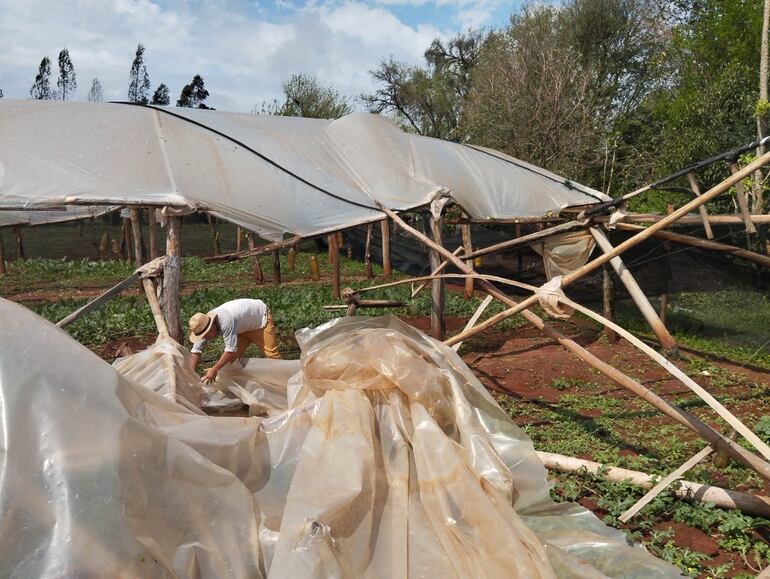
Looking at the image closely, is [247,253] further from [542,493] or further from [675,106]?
[675,106]

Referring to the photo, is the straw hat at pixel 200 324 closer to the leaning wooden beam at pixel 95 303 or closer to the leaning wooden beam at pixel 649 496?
the leaning wooden beam at pixel 95 303

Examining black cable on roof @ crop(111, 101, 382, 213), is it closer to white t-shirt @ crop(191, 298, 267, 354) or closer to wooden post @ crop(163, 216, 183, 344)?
wooden post @ crop(163, 216, 183, 344)

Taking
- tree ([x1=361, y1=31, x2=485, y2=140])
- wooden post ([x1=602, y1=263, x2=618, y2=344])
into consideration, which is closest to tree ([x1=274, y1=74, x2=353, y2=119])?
tree ([x1=361, y1=31, x2=485, y2=140])

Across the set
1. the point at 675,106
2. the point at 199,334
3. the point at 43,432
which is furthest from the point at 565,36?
the point at 43,432

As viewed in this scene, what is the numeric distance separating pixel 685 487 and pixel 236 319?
13.6 ft

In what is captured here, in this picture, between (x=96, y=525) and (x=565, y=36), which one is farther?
Result: (x=565, y=36)

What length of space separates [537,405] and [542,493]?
2912 mm

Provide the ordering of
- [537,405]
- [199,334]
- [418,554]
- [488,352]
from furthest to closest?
[488,352]
[537,405]
[199,334]
[418,554]

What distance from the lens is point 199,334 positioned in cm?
630

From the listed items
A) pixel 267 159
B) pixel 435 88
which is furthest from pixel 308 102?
pixel 267 159

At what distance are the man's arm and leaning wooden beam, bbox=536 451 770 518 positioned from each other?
9.83 feet

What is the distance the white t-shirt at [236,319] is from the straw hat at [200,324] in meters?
0.04

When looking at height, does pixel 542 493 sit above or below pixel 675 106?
below

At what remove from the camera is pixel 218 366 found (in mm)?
6109
